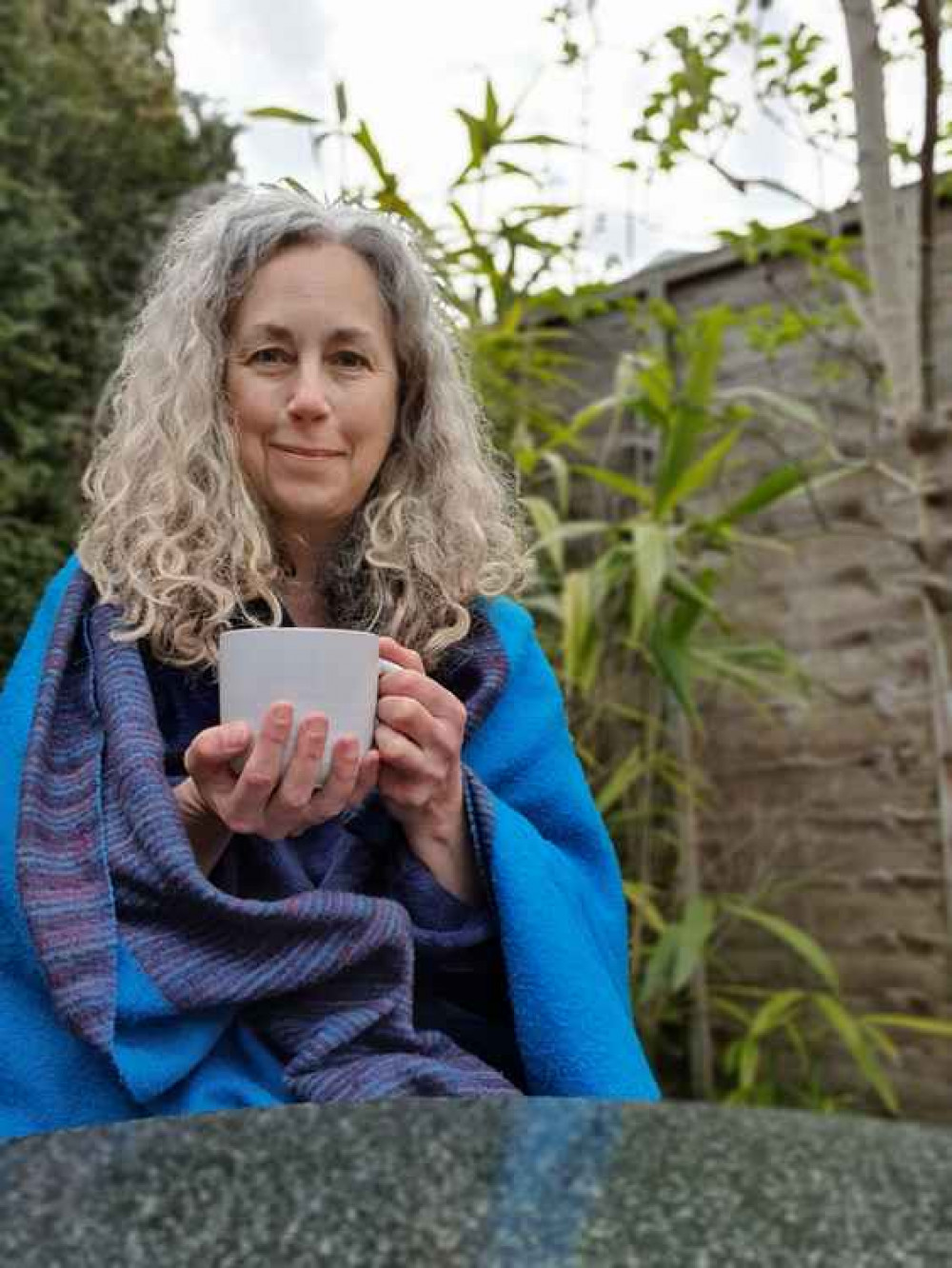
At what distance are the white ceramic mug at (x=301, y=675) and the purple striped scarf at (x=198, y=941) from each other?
11 cm

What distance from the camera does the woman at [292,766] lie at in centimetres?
76

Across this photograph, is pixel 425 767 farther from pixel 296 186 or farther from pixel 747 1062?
pixel 747 1062

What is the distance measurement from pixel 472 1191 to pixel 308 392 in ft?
1.77

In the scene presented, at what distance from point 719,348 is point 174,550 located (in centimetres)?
143

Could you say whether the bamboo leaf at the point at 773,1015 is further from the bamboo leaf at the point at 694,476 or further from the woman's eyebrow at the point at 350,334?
the woman's eyebrow at the point at 350,334

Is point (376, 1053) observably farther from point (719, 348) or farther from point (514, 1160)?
point (719, 348)

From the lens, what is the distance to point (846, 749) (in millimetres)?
2422

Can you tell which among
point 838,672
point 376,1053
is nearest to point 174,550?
point 376,1053

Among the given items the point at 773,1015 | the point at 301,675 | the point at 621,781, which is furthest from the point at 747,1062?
the point at 301,675

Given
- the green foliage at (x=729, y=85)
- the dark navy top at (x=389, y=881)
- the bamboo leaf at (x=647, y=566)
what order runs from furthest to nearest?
the bamboo leaf at (x=647, y=566) < the green foliage at (x=729, y=85) < the dark navy top at (x=389, y=881)

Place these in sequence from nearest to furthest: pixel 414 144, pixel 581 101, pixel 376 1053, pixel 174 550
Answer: pixel 376 1053, pixel 174 550, pixel 414 144, pixel 581 101

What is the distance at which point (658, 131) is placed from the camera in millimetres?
1816

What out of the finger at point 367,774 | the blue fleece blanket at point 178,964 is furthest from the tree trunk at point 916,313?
the finger at point 367,774

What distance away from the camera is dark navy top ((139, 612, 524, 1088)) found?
84 centimetres
